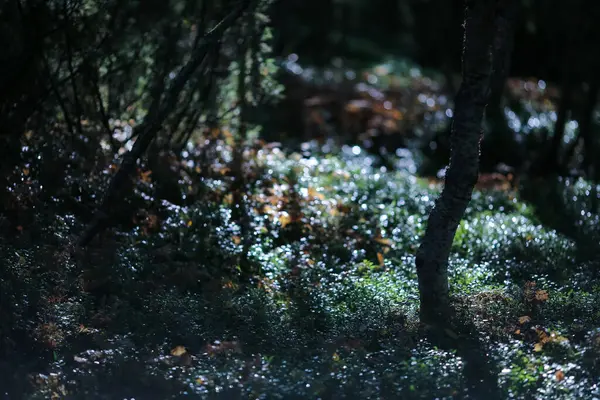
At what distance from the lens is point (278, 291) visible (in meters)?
6.91

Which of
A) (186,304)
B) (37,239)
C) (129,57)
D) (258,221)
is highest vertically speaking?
(129,57)

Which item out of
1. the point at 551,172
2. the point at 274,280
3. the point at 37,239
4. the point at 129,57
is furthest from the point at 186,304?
the point at 551,172

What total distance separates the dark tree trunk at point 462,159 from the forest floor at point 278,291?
0.22 m

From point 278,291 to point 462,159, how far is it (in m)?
2.01

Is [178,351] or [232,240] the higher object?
[232,240]

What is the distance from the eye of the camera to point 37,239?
7152 mm

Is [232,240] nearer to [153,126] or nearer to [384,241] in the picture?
[153,126]

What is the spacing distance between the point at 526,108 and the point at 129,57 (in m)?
10.8

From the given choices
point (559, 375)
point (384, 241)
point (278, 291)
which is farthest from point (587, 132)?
point (559, 375)

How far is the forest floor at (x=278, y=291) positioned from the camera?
5211 millimetres

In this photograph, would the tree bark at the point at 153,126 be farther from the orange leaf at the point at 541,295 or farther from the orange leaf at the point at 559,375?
the orange leaf at the point at 559,375

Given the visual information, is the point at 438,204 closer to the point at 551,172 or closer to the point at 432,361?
the point at 432,361

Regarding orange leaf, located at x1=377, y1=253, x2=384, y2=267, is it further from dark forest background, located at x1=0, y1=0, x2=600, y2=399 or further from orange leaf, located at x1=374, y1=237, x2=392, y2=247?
orange leaf, located at x1=374, y1=237, x2=392, y2=247

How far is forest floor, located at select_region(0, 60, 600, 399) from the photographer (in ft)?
17.1
